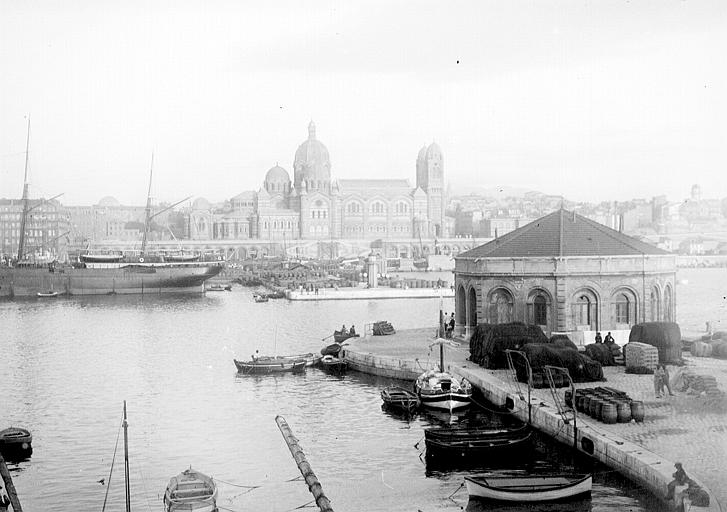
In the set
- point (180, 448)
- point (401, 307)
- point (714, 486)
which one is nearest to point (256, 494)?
point (180, 448)

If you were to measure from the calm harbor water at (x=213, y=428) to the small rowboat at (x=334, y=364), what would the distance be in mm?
411

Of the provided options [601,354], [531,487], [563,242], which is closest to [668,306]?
[563,242]

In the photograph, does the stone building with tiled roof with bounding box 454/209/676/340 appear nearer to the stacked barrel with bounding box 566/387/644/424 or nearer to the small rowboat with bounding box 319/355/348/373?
the small rowboat with bounding box 319/355/348/373

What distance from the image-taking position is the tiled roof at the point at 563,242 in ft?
124

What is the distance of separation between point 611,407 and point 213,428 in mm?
11835

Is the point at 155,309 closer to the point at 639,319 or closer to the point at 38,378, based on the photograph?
the point at 38,378

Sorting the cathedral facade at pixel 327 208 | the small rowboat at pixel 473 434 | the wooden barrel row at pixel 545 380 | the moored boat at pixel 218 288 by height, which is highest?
the cathedral facade at pixel 327 208

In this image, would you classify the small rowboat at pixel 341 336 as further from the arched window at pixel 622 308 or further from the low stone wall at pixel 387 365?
the arched window at pixel 622 308

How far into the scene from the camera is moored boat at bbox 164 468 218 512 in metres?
18.1

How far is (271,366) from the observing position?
1480 inches

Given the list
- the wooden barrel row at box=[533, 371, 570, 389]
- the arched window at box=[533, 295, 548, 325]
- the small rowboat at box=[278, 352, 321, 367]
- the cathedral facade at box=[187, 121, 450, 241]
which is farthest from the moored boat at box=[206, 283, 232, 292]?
the wooden barrel row at box=[533, 371, 570, 389]

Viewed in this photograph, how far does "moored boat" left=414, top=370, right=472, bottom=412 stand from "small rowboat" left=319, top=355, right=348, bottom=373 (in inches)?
322

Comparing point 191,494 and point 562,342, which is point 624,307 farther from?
point 191,494

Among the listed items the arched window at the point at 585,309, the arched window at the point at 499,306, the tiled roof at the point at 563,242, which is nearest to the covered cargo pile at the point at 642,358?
the arched window at the point at 585,309
